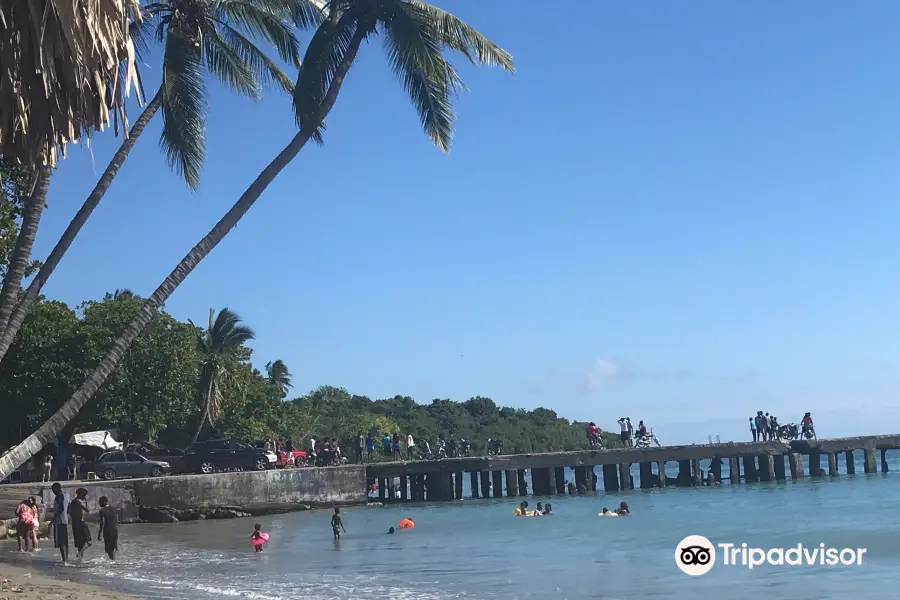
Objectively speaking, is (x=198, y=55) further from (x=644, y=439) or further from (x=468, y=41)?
(x=644, y=439)

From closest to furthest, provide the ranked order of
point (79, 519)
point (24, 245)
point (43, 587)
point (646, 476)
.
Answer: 1. point (24, 245)
2. point (43, 587)
3. point (79, 519)
4. point (646, 476)

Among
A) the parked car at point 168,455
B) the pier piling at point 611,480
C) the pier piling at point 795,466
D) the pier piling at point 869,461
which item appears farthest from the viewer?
the pier piling at point 869,461

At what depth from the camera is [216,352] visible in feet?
169

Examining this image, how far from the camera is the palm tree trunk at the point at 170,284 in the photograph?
13.4 metres

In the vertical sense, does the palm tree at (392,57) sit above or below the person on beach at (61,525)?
above

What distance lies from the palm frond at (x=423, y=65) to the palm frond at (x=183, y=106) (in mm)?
3490

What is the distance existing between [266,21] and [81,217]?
491cm

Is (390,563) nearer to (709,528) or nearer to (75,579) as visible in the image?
(75,579)

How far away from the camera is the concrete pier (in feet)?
153

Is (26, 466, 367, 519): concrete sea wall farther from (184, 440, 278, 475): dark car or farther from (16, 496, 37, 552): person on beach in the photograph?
(16, 496, 37, 552): person on beach

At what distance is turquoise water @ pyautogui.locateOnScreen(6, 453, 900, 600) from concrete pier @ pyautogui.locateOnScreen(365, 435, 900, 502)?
3407 millimetres

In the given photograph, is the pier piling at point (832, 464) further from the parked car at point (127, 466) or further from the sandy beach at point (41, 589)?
the sandy beach at point (41, 589)

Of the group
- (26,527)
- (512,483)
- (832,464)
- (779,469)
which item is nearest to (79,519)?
(26,527)

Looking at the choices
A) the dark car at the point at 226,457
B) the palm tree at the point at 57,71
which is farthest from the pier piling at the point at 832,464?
the palm tree at the point at 57,71
